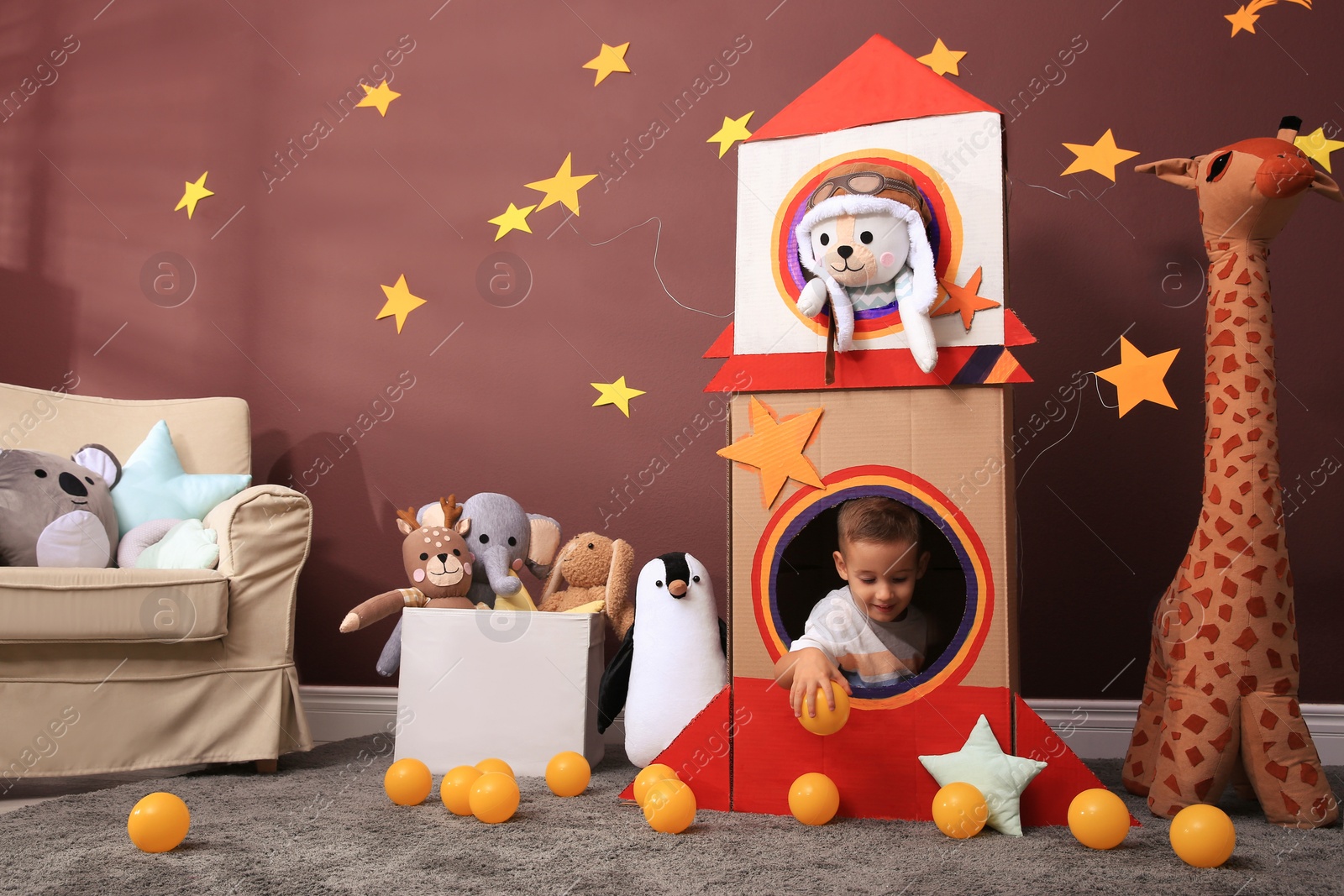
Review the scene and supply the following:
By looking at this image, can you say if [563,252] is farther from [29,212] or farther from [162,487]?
[29,212]

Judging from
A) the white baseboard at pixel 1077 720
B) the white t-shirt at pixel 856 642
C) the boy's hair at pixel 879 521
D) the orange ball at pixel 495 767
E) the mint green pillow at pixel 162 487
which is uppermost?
the mint green pillow at pixel 162 487

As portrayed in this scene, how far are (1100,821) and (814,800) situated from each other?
0.38m

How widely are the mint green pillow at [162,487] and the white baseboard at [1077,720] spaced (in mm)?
529

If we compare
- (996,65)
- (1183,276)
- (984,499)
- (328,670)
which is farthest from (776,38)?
(328,670)

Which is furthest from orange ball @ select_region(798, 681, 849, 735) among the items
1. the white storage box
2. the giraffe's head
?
the giraffe's head

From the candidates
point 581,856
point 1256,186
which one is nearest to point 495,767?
point 581,856

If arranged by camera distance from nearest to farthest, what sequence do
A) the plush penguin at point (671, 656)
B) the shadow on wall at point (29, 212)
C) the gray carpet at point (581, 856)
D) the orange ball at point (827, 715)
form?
the gray carpet at point (581, 856)
the orange ball at point (827, 715)
the plush penguin at point (671, 656)
the shadow on wall at point (29, 212)

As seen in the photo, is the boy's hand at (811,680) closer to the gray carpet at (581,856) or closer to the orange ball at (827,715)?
the orange ball at (827,715)

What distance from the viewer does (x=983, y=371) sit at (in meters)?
1.46

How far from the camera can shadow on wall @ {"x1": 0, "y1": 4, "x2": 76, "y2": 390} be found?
264 centimetres

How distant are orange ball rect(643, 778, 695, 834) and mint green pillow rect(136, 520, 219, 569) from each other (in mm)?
1058

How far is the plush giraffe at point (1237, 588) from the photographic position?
147 centimetres

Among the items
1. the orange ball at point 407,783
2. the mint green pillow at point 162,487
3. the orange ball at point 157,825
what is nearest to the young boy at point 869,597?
the orange ball at point 407,783

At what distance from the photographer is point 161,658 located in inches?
71.0
